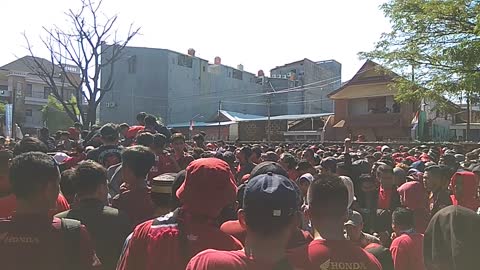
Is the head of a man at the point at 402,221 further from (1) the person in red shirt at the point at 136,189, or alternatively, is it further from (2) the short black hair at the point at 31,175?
(2) the short black hair at the point at 31,175

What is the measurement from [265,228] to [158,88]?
49.9m

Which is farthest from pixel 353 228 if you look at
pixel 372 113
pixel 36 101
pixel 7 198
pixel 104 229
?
pixel 36 101

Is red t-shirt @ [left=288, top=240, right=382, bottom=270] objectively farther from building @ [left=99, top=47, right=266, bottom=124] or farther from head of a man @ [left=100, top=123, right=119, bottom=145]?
building @ [left=99, top=47, right=266, bottom=124]

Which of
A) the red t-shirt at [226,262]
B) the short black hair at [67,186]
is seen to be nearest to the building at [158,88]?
the short black hair at [67,186]

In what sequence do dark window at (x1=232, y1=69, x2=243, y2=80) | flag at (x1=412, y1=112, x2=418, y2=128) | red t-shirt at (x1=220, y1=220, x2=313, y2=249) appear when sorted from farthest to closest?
dark window at (x1=232, y1=69, x2=243, y2=80)
flag at (x1=412, y1=112, x2=418, y2=128)
red t-shirt at (x1=220, y1=220, x2=313, y2=249)

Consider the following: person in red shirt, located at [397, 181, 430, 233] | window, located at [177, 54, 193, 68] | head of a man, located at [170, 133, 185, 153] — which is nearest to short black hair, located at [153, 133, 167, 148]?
head of a man, located at [170, 133, 185, 153]

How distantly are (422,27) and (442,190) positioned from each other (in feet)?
30.3

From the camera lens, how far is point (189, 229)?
277 cm

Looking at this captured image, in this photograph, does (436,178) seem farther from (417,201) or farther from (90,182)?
(90,182)

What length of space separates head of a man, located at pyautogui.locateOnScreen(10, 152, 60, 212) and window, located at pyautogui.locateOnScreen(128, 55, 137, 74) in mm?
48935

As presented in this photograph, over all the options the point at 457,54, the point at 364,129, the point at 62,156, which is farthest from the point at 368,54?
the point at 364,129

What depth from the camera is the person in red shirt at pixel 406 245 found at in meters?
4.41

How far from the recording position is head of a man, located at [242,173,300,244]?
7.48 ft

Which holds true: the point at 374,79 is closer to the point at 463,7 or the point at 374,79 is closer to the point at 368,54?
the point at 368,54
